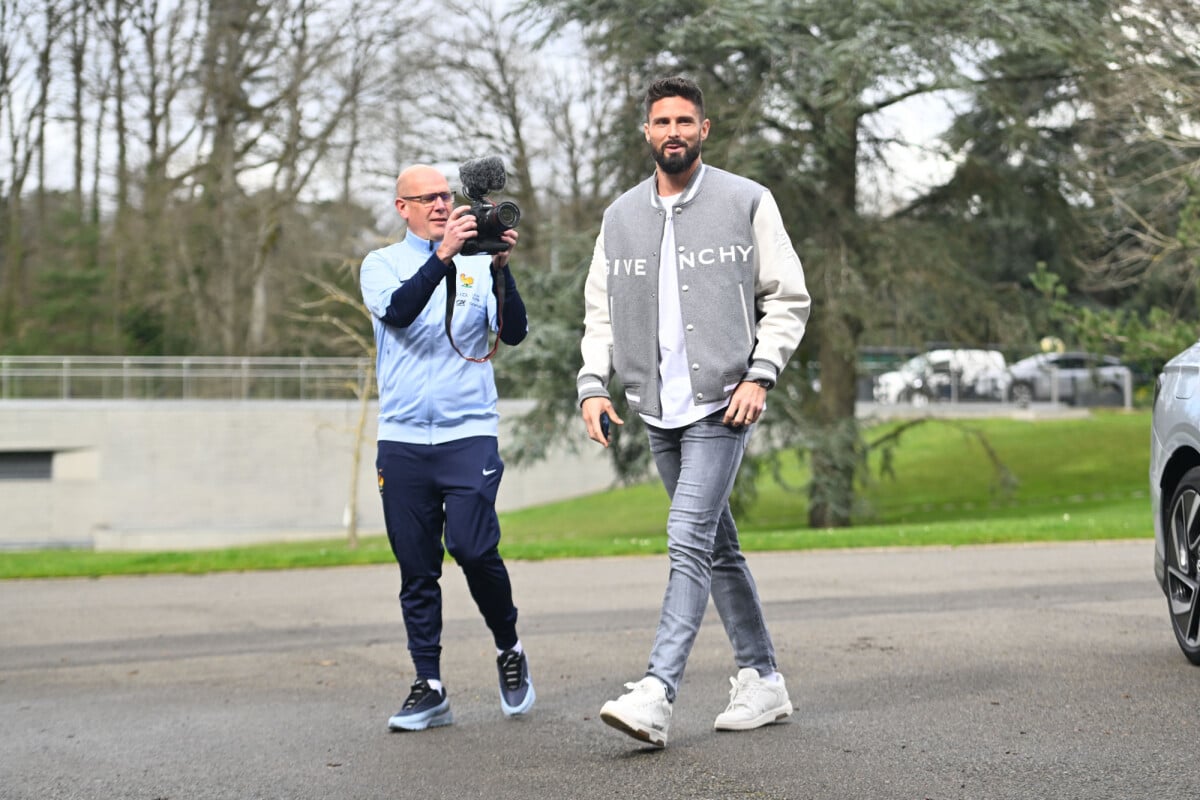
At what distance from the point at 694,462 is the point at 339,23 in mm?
39705

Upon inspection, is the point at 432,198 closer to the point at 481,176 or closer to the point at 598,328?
the point at 481,176

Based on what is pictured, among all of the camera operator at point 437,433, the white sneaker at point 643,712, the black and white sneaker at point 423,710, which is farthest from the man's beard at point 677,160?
Result: the black and white sneaker at point 423,710

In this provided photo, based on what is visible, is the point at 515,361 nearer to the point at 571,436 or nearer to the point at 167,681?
the point at 571,436

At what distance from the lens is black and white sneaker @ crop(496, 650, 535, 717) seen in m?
5.79

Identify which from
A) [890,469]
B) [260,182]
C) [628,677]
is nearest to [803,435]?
[890,469]

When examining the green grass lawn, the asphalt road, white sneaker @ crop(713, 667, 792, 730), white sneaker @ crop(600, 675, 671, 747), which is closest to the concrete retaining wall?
the green grass lawn

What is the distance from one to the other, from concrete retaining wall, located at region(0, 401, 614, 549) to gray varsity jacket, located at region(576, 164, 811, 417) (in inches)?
1343

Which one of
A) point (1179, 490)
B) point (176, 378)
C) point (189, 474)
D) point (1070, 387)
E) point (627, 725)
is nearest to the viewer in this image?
point (627, 725)

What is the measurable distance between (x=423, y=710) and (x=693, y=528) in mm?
1216

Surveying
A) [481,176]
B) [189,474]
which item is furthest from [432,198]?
[189,474]

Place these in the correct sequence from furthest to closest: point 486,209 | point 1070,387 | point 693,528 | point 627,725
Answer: point 1070,387
point 486,209
point 693,528
point 627,725

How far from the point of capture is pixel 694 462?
514 centimetres

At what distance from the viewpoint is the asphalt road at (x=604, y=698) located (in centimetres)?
465

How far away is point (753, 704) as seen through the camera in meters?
5.30
